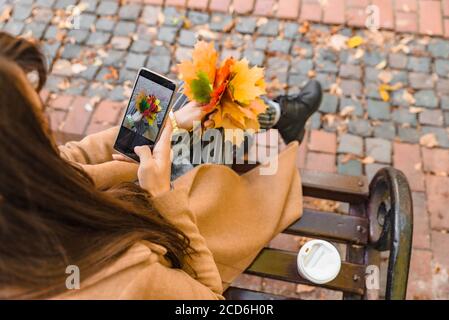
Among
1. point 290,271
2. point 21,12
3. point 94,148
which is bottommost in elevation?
point 290,271

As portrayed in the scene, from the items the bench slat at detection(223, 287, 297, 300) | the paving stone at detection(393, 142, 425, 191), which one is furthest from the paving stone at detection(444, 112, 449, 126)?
the bench slat at detection(223, 287, 297, 300)

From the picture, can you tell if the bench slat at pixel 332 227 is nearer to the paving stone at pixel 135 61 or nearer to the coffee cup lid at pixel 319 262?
the coffee cup lid at pixel 319 262

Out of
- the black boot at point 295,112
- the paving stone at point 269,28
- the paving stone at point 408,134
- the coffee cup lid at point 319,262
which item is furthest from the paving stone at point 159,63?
the coffee cup lid at point 319,262

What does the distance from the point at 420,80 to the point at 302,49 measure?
84cm

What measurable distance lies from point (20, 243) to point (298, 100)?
6.49ft

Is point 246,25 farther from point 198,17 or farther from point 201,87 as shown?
point 201,87

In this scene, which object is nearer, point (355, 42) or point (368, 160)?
point (368, 160)

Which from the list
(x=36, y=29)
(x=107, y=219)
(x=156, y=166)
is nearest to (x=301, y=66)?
(x=156, y=166)

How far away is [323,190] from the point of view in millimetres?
2266

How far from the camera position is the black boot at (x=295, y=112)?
9.12 feet

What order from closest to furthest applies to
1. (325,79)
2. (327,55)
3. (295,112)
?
(295,112) < (325,79) < (327,55)

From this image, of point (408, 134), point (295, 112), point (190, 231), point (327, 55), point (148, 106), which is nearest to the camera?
point (190, 231)

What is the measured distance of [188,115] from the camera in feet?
6.72

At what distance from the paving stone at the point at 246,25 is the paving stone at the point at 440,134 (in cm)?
142
